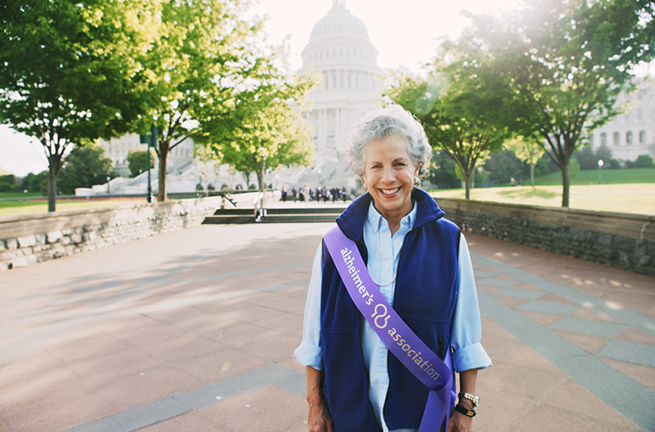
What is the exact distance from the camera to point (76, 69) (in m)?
11.7

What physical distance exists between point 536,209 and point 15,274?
13.2m

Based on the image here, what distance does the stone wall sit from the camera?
9.83 m

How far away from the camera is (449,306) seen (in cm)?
175

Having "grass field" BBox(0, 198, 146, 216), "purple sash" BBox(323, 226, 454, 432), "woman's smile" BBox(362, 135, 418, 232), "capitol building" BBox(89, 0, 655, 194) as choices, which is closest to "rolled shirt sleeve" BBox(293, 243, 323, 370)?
"purple sash" BBox(323, 226, 454, 432)

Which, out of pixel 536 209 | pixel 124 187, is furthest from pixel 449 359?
pixel 124 187

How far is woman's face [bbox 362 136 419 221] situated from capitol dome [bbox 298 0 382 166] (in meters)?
94.8

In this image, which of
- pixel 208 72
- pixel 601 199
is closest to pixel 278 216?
pixel 208 72

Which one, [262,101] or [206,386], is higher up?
[262,101]

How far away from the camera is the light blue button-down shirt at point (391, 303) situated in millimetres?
1754

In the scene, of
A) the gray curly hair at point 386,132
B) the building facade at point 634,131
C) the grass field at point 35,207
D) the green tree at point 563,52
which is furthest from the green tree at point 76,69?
the building facade at point 634,131

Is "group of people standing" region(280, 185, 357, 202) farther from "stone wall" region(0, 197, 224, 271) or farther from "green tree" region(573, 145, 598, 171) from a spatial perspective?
"green tree" region(573, 145, 598, 171)

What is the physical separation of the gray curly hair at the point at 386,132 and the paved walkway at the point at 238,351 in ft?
7.31

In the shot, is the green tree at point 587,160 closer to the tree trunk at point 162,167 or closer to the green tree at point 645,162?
the green tree at point 645,162

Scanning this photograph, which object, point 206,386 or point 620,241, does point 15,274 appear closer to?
point 206,386
